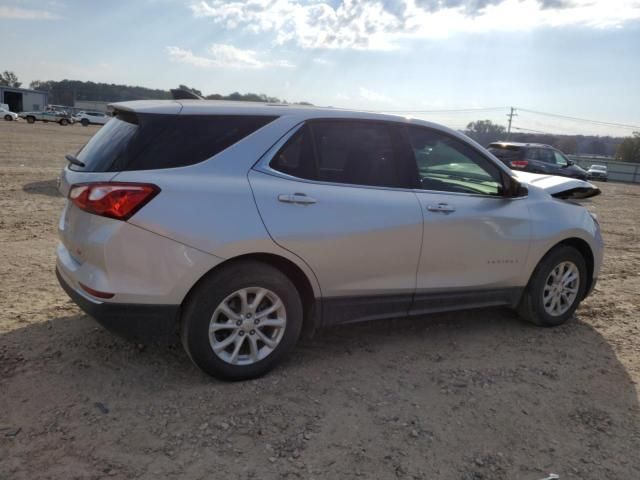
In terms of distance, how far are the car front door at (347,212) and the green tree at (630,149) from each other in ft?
228

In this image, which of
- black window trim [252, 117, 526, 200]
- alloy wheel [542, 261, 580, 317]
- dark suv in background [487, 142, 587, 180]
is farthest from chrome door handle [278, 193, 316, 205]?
dark suv in background [487, 142, 587, 180]

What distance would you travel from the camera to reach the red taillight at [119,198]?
3123 millimetres

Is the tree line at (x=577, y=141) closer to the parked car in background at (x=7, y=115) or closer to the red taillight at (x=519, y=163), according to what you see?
the red taillight at (x=519, y=163)

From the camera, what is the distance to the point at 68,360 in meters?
3.72

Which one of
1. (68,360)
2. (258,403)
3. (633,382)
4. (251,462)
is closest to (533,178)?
(633,382)

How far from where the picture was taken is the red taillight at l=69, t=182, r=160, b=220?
3.12 m

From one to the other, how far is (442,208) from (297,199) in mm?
1196

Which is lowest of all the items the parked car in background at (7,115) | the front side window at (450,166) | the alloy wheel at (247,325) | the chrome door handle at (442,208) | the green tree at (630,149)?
the alloy wheel at (247,325)

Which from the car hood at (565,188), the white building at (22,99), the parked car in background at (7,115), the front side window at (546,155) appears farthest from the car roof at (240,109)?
the white building at (22,99)

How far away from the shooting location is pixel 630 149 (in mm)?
65188

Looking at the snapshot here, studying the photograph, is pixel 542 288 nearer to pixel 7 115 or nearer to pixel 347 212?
pixel 347 212

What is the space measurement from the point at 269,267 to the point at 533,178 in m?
3.01

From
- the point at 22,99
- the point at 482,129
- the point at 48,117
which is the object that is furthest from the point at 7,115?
the point at 482,129

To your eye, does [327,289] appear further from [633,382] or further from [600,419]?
[633,382]
